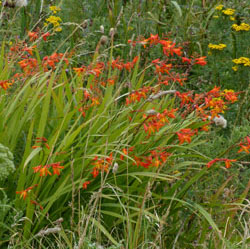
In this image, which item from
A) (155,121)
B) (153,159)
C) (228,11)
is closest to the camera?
(155,121)

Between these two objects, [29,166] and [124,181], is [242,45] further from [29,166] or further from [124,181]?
[29,166]

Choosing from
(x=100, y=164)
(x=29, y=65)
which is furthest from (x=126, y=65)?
(x=100, y=164)

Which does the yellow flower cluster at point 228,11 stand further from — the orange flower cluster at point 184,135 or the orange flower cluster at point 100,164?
the orange flower cluster at point 100,164

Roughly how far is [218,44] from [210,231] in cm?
237

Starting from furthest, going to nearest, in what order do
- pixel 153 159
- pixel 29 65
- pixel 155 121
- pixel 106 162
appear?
pixel 29 65 < pixel 153 159 < pixel 155 121 < pixel 106 162

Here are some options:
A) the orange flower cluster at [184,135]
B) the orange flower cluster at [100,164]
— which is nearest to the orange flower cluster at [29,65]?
the orange flower cluster at [100,164]

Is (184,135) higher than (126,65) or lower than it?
lower

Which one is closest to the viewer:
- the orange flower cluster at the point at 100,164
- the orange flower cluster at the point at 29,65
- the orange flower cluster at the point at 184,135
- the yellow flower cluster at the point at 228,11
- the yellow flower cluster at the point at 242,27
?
the orange flower cluster at the point at 100,164

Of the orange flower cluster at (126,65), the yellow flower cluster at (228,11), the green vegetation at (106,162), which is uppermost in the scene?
the yellow flower cluster at (228,11)

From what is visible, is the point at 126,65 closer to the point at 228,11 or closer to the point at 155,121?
the point at 155,121

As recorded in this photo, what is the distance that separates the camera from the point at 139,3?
18.3ft

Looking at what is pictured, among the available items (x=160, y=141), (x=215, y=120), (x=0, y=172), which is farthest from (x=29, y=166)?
(x=215, y=120)

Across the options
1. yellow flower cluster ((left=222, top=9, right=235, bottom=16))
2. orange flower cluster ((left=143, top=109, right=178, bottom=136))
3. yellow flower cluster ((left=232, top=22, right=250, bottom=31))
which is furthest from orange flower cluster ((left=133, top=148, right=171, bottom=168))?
yellow flower cluster ((left=222, top=9, right=235, bottom=16))

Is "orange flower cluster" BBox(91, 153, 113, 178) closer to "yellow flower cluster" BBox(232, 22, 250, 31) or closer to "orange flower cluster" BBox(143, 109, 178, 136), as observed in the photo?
"orange flower cluster" BBox(143, 109, 178, 136)
